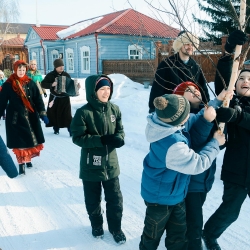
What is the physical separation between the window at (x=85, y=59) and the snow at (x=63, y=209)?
14871mm

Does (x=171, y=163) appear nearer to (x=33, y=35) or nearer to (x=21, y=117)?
(x=21, y=117)

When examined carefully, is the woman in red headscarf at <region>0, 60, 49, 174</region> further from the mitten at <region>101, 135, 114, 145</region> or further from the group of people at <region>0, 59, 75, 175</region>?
the mitten at <region>101, 135, 114, 145</region>

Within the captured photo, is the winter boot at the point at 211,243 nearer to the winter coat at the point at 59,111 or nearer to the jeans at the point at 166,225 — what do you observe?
the jeans at the point at 166,225

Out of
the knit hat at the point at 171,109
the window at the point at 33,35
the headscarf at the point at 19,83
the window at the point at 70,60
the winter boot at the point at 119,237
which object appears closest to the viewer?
the knit hat at the point at 171,109

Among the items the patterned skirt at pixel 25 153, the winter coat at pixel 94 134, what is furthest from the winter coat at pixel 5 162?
the patterned skirt at pixel 25 153

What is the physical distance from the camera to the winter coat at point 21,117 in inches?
171

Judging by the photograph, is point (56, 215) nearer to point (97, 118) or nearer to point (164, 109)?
point (97, 118)

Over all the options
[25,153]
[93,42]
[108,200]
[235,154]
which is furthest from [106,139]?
[93,42]

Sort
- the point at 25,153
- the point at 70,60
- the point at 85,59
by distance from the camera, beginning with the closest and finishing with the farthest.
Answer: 1. the point at 25,153
2. the point at 85,59
3. the point at 70,60

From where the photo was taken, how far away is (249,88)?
2.27 m

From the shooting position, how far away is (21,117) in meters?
4.45

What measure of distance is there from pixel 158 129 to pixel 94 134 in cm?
90

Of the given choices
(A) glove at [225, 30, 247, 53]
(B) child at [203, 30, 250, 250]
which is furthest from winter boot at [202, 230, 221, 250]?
(A) glove at [225, 30, 247, 53]

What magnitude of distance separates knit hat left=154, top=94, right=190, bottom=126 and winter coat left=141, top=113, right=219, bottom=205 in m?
0.05
